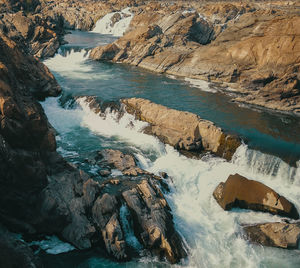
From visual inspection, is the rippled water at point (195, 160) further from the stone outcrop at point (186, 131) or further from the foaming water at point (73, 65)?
the foaming water at point (73, 65)

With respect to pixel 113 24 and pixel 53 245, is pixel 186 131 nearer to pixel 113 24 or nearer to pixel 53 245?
pixel 53 245

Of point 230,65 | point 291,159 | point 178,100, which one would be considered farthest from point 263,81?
point 291,159

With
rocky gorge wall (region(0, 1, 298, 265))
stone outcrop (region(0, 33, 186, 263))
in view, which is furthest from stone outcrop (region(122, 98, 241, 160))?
stone outcrop (region(0, 33, 186, 263))

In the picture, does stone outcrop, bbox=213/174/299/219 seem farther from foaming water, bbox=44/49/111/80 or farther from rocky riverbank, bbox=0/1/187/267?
foaming water, bbox=44/49/111/80

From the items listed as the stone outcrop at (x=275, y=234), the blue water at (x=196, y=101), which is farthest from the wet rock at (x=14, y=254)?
the blue water at (x=196, y=101)

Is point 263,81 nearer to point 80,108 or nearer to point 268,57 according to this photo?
point 268,57

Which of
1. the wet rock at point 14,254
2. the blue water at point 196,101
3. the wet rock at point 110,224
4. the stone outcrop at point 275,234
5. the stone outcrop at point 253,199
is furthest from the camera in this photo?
the blue water at point 196,101

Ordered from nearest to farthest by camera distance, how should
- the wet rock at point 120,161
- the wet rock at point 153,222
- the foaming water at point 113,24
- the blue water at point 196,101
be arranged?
the wet rock at point 153,222
the wet rock at point 120,161
the blue water at point 196,101
the foaming water at point 113,24

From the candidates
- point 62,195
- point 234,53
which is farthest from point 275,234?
point 234,53
